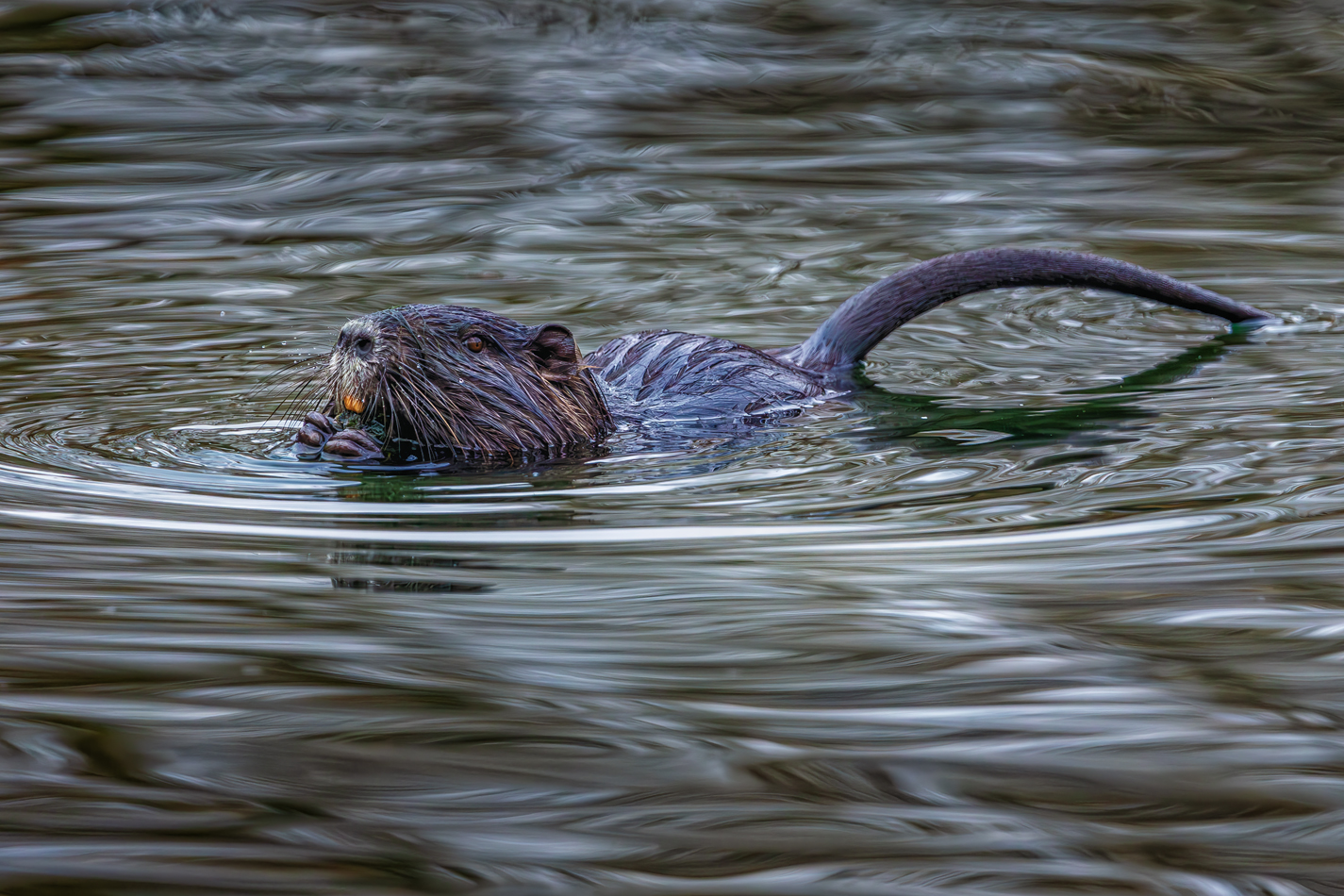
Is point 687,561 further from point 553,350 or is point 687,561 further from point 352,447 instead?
point 553,350

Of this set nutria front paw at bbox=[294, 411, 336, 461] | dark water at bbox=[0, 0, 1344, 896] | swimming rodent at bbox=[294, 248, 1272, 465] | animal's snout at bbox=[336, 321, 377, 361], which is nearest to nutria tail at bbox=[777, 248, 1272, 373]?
swimming rodent at bbox=[294, 248, 1272, 465]

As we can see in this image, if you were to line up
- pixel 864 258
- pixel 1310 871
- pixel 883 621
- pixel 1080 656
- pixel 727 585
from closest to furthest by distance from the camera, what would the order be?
pixel 1310 871, pixel 1080 656, pixel 883 621, pixel 727 585, pixel 864 258

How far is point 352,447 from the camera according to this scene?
4.96 m

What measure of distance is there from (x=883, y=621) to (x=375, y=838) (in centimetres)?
133

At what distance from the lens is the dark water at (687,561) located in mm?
2367

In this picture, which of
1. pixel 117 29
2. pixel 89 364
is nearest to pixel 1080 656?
pixel 89 364

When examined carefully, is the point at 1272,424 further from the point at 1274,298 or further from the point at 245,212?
the point at 245,212

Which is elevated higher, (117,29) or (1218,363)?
(117,29)

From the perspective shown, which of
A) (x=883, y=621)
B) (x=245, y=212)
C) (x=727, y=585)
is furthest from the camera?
(x=245, y=212)

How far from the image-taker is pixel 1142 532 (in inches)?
159

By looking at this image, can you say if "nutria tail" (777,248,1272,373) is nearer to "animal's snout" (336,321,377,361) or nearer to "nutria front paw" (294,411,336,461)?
"animal's snout" (336,321,377,361)

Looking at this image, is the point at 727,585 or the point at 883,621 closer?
the point at 883,621

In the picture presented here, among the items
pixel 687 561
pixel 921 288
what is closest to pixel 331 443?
pixel 687 561

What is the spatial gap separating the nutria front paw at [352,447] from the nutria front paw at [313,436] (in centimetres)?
5
